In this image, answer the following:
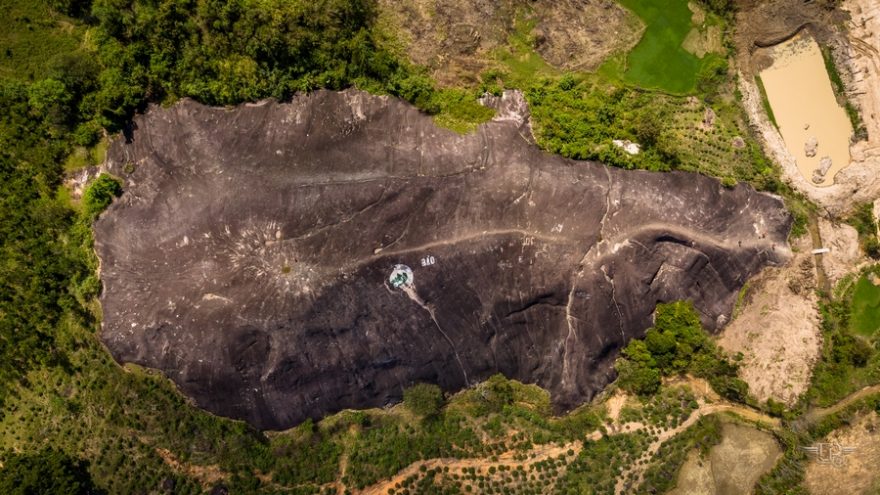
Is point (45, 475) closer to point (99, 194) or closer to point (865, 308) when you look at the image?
point (99, 194)

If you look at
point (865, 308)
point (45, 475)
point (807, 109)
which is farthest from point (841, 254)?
point (45, 475)

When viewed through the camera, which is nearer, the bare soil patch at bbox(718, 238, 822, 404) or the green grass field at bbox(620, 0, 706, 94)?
the bare soil patch at bbox(718, 238, 822, 404)

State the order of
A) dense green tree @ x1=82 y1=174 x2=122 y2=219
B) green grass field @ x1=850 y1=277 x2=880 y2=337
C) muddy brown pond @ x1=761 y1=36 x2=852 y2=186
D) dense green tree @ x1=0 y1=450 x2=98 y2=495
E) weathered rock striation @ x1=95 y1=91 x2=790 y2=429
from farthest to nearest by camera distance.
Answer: muddy brown pond @ x1=761 y1=36 x2=852 y2=186 < green grass field @ x1=850 y1=277 x2=880 y2=337 < dense green tree @ x1=82 y1=174 x2=122 y2=219 < weathered rock striation @ x1=95 y1=91 x2=790 y2=429 < dense green tree @ x1=0 y1=450 x2=98 y2=495

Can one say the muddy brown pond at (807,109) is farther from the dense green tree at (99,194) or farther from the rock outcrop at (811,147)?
the dense green tree at (99,194)

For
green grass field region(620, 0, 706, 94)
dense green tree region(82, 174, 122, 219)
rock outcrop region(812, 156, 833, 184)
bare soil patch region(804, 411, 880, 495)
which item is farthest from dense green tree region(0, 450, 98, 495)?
rock outcrop region(812, 156, 833, 184)

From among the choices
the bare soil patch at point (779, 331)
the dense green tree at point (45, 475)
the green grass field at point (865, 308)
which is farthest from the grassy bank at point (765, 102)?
the dense green tree at point (45, 475)

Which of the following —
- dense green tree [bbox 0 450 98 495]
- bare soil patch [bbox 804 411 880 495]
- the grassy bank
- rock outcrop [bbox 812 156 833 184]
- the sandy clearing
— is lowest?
dense green tree [bbox 0 450 98 495]

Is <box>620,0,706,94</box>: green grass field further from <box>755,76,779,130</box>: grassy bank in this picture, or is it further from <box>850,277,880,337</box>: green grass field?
<box>850,277,880,337</box>: green grass field
